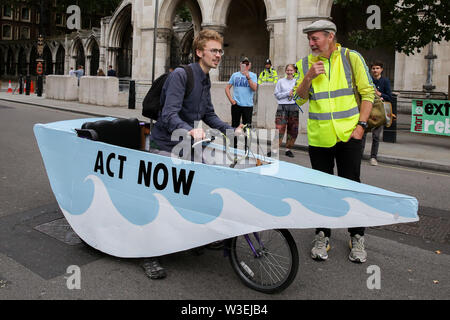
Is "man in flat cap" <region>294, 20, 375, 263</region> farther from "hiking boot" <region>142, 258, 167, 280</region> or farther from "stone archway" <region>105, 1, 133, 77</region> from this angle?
"stone archway" <region>105, 1, 133, 77</region>

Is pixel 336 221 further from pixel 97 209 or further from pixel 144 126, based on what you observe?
pixel 144 126

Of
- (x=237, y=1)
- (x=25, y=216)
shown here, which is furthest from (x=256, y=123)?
(x=237, y=1)

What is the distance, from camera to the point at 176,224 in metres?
3.38

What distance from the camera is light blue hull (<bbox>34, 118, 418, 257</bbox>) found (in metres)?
2.89

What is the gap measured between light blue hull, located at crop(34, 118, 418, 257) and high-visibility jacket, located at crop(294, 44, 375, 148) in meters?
0.66

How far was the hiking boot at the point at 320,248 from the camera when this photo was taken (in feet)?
13.2

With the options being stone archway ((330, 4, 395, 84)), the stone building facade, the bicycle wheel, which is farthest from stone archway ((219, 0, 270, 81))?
the bicycle wheel

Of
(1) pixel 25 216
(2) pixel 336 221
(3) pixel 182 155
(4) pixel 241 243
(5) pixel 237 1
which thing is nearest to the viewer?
(2) pixel 336 221

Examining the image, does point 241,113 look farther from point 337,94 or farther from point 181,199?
point 181,199

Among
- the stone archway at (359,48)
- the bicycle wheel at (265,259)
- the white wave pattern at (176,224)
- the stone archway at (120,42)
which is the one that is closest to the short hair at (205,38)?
the white wave pattern at (176,224)

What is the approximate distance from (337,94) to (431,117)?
8.59m

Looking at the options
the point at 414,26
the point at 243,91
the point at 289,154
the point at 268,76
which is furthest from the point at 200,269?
the point at 414,26
